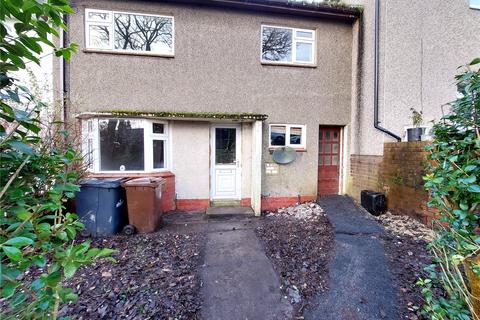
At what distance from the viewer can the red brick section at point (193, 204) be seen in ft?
20.8

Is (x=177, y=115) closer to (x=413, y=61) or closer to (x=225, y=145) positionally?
(x=225, y=145)

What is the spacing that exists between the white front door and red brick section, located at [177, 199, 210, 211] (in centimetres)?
33

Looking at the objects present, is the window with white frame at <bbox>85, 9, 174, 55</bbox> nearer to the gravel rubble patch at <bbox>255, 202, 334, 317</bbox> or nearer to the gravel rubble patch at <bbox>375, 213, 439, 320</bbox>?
the gravel rubble patch at <bbox>255, 202, 334, 317</bbox>

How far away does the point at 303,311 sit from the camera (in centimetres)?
268

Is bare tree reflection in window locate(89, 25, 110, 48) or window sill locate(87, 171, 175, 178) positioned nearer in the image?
window sill locate(87, 171, 175, 178)

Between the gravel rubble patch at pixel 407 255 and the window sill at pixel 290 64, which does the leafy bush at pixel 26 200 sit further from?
the window sill at pixel 290 64

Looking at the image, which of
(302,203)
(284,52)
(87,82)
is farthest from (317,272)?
(87,82)

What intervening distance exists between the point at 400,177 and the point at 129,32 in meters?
7.97

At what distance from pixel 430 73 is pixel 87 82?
9.20m

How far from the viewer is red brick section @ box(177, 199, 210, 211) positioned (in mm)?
6332

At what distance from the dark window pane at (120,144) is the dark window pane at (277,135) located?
3.71m

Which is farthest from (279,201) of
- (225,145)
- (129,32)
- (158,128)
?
(129,32)

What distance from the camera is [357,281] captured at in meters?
3.11

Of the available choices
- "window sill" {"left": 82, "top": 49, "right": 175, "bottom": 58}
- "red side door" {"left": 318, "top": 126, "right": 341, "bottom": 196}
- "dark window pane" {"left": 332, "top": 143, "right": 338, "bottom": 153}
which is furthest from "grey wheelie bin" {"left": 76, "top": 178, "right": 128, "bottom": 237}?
"dark window pane" {"left": 332, "top": 143, "right": 338, "bottom": 153}
